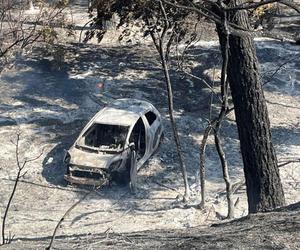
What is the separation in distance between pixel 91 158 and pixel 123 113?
4.64ft

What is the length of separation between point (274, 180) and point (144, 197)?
3784 mm

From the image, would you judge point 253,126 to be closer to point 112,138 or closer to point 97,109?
point 112,138

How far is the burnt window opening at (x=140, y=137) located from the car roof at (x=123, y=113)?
19 cm

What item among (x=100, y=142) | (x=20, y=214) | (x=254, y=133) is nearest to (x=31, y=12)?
(x=100, y=142)

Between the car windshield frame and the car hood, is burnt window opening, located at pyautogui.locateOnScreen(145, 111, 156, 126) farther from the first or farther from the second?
the car hood

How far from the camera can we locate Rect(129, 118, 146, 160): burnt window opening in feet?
43.0

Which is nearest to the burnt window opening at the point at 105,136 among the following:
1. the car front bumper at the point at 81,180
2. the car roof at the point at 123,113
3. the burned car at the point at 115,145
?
the burned car at the point at 115,145

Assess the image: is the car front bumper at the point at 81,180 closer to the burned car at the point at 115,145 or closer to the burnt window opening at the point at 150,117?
Answer: the burned car at the point at 115,145

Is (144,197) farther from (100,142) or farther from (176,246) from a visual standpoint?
(176,246)

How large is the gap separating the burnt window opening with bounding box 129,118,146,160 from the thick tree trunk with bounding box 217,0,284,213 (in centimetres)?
449

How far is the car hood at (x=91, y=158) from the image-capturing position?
12117 mm

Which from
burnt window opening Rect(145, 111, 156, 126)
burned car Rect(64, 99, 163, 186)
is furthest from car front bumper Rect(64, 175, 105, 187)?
burnt window opening Rect(145, 111, 156, 126)

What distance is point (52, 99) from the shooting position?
1694cm

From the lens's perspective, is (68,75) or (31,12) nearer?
(68,75)
